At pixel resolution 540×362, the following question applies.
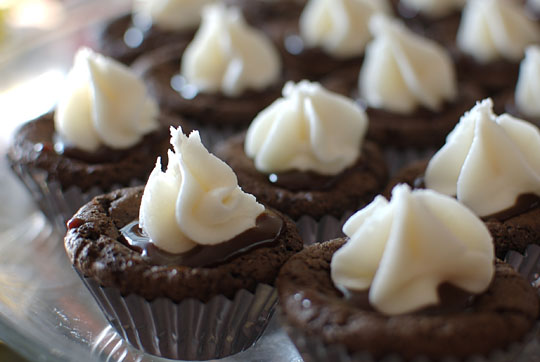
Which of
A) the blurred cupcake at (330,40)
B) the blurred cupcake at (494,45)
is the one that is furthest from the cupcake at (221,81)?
the blurred cupcake at (494,45)

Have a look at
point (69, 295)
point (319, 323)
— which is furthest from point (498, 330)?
point (69, 295)

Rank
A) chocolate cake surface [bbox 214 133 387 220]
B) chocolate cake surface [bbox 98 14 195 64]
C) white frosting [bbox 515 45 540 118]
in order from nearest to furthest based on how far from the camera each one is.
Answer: chocolate cake surface [bbox 214 133 387 220], white frosting [bbox 515 45 540 118], chocolate cake surface [bbox 98 14 195 64]

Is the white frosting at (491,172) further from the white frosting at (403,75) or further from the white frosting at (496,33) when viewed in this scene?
the white frosting at (496,33)

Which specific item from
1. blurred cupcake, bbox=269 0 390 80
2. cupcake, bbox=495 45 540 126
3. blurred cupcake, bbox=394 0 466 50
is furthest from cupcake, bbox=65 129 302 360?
blurred cupcake, bbox=394 0 466 50

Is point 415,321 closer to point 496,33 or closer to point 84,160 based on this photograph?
point 84,160

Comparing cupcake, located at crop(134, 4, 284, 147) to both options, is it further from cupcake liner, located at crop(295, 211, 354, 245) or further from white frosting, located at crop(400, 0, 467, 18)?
white frosting, located at crop(400, 0, 467, 18)

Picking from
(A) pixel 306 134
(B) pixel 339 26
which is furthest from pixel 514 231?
(B) pixel 339 26

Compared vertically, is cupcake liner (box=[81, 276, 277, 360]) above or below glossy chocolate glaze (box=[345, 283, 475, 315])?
below
